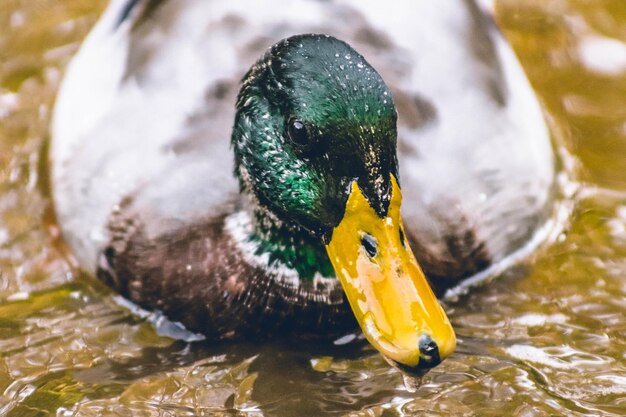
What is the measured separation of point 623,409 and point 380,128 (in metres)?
1.30

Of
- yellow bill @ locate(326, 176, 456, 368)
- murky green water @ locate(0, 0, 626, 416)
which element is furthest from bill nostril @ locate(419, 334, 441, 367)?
murky green water @ locate(0, 0, 626, 416)

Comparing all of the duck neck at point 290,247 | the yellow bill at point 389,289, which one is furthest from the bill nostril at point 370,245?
the duck neck at point 290,247

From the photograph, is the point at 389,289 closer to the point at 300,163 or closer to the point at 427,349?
the point at 427,349

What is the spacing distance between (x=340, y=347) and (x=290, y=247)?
446 mm

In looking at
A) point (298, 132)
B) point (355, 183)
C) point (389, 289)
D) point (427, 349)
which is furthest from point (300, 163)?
point (427, 349)

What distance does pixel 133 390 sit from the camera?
4.40m

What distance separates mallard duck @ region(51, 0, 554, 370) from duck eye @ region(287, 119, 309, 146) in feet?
0.04

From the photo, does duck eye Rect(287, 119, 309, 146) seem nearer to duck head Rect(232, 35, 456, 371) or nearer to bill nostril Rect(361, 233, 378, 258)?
duck head Rect(232, 35, 456, 371)

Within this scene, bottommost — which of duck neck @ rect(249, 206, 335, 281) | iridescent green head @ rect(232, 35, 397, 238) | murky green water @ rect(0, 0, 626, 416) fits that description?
murky green water @ rect(0, 0, 626, 416)

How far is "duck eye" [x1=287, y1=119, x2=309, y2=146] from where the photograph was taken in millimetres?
3986

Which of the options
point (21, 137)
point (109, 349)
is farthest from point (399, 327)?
point (21, 137)

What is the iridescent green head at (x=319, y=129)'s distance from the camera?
12.7 ft

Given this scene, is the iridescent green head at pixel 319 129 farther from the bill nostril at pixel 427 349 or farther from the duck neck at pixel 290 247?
the bill nostril at pixel 427 349

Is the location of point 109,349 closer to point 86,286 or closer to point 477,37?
point 86,286
